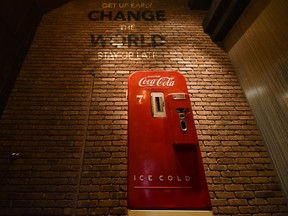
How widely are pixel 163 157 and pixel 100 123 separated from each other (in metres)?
1.16

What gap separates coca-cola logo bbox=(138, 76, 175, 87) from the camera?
296 centimetres

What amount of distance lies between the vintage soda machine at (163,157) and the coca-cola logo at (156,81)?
0.04 metres

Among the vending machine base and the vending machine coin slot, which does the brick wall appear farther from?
the vending machine coin slot

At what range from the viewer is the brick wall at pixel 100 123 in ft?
8.27

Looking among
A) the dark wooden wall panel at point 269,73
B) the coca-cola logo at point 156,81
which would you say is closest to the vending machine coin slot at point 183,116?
the coca-cola logo at point 156,81

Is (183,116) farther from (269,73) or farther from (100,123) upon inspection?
(269,73)

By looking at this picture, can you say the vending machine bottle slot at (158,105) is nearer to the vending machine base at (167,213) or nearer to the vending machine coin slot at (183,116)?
the vending machine coin slot at (183,116)

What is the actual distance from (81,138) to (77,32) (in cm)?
240

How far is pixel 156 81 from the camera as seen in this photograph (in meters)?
3.00

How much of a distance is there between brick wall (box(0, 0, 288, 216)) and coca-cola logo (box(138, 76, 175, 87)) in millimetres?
492

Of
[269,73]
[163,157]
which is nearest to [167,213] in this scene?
[163,157]

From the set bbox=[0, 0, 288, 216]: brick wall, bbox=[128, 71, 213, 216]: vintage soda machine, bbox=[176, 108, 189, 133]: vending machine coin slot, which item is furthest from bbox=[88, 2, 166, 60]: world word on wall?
bbox=[176, 108, 189, 133]: vending machine coin slot

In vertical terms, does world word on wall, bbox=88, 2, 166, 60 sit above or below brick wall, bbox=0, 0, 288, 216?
above

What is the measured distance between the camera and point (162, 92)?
2.88 metres
